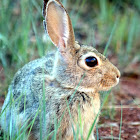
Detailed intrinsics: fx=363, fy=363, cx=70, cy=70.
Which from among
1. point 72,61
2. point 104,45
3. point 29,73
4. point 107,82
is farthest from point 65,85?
point 104,45

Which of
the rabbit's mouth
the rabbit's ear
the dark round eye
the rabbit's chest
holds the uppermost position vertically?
the rabbit's ear

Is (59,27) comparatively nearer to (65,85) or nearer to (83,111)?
(65,85)

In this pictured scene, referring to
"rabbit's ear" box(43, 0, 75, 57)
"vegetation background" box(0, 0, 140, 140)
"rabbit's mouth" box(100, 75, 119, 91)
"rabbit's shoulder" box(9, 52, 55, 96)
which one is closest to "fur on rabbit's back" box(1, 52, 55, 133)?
"rabbit's shoulder" box(9, 52, 55, 96)

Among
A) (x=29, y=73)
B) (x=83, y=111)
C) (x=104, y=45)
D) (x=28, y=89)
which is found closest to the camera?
(x=83, y=111)

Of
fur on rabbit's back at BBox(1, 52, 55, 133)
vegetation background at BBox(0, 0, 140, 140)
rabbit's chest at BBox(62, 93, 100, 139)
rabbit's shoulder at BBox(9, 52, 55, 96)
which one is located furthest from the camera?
vegetation background at BBox(0, 0, 140, 140)

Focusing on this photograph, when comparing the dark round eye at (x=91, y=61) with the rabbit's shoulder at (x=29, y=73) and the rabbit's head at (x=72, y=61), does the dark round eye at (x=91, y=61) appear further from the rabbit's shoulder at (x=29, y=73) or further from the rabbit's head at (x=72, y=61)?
the rabbit's shoulder at (x=29, y=73)

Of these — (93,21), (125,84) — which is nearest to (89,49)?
(125,84)

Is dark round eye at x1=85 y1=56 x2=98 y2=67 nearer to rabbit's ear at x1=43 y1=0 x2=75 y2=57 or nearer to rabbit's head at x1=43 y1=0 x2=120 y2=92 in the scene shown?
rabbit's head at x1=43 y1=0 x2=120 y2=92
